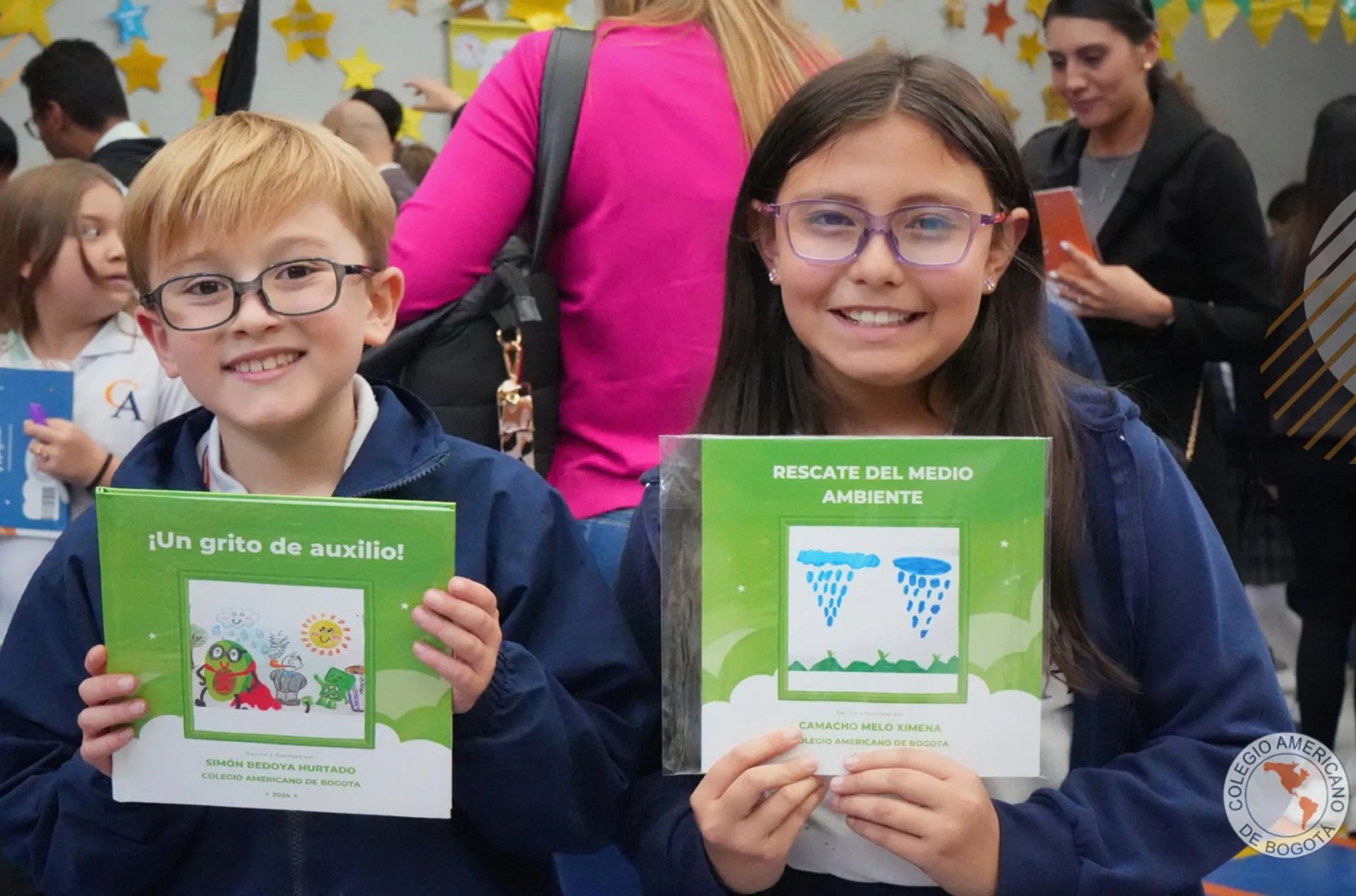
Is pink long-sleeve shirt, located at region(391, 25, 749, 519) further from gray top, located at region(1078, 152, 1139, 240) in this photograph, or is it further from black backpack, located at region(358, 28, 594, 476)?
gray top, located at region(1078, 152, 1139, 240)

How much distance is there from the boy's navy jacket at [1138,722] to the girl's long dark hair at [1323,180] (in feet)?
2.03

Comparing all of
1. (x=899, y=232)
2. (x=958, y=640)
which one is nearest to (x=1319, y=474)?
(x=899, y=232)

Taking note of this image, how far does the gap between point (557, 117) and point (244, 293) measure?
0.57m

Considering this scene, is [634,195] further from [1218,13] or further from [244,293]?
[1218,13]

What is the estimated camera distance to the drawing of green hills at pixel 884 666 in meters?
1.14

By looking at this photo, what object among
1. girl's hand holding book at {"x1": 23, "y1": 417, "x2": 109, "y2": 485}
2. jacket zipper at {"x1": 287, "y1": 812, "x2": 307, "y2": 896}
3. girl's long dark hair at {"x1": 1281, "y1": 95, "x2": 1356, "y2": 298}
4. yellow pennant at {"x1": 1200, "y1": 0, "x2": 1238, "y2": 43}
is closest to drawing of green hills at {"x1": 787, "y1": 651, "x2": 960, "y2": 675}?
jacket zipper at {"x1": 287, "y1": 812, "x2": 307, "y2": 896}

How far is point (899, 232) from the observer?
4.31ft

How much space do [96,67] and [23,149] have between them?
3.85 ft

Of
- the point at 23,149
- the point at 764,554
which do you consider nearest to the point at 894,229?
the point at 764,554

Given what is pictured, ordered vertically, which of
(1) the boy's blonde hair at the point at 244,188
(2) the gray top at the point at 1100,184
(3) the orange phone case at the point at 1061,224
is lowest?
(1) the boy's blonde hair at the point at 244,188

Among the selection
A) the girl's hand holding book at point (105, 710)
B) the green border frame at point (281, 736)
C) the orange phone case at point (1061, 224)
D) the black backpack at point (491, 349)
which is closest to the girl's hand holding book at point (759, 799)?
the green border frame at point (281, 736)

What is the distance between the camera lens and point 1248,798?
123 centimetres

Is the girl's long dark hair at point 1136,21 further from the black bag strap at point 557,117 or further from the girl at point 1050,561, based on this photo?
the girl at point 1050,561

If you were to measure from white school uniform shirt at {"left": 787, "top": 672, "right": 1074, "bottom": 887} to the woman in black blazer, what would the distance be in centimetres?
138
